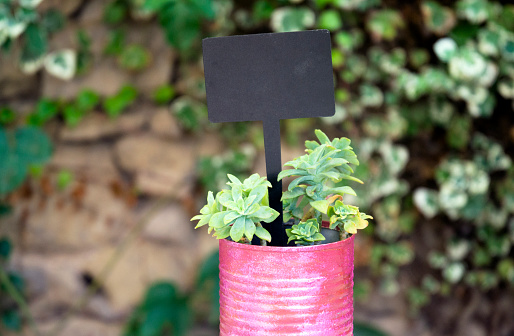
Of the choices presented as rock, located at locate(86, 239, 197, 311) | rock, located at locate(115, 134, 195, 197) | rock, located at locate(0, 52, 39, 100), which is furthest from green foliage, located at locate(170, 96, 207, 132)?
rock, located at locate(0, 52, 39, 100)

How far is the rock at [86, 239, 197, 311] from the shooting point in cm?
192

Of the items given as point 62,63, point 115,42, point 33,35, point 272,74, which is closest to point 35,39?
point 33,35

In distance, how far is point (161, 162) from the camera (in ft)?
6.18

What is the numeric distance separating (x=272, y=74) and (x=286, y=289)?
0.91ft

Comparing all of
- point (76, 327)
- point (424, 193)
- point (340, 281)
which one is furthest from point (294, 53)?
point (76, 327)

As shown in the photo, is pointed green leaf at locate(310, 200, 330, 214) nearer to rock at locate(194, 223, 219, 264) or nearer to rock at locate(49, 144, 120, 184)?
rock at locate(194, 223, 219, 264)

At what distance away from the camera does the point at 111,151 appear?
1.93 metres

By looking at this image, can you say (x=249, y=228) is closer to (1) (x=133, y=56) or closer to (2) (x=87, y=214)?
(1) (x=133, y=56)

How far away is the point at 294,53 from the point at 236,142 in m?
1.17

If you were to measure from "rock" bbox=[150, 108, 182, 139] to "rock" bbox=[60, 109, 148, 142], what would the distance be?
0.16 ft

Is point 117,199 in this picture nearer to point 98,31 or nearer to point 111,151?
point 111,151

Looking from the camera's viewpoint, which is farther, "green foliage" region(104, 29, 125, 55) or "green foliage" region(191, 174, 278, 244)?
"green foliage" region(104, 29, 125, 55)

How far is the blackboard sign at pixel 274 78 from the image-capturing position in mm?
677

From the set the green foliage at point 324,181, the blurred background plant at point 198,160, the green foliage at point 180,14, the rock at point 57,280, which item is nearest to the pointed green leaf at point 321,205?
the green foliage at point 324,181
